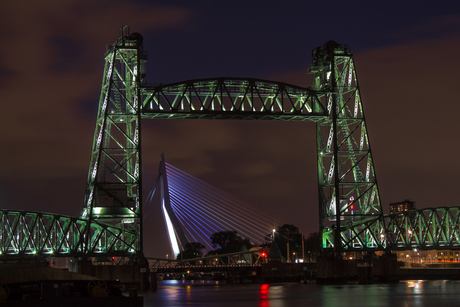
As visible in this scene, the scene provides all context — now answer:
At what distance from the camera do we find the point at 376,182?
71.9 meters

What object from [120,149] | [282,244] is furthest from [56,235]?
[282,244]

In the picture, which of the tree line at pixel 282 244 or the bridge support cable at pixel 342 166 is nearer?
the bridge support cable at pixel 342 166

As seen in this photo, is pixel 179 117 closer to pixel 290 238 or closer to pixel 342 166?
pixel 342 166

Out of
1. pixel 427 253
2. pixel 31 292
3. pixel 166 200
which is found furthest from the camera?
pixel 427 253

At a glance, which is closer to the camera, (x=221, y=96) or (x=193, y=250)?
(x=221, y=96)

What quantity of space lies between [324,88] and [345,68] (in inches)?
123

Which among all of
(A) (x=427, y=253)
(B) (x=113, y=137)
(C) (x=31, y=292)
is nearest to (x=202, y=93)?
(B) (x=113, y=137)

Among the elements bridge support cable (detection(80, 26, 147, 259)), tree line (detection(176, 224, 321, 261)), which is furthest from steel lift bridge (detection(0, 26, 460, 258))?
tree line (detection(176, 224, 321, 261))

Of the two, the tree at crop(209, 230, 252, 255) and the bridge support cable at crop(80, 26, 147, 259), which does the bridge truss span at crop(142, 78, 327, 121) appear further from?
the tree at crop(209, 230, 252, 255)

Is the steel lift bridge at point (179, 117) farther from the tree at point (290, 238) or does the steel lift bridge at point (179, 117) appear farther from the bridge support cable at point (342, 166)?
Answer: the tree at point (290, 238)

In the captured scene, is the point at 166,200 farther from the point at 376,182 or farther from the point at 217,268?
the point at 376,182

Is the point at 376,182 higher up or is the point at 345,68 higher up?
the point at 345,68

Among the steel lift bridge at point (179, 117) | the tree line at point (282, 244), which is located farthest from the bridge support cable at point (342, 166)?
the tree line at point (282, 244)

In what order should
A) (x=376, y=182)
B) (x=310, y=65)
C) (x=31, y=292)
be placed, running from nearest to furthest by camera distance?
(x=31, y=292) < (x=376, y=182) < (x=310, y=65)
